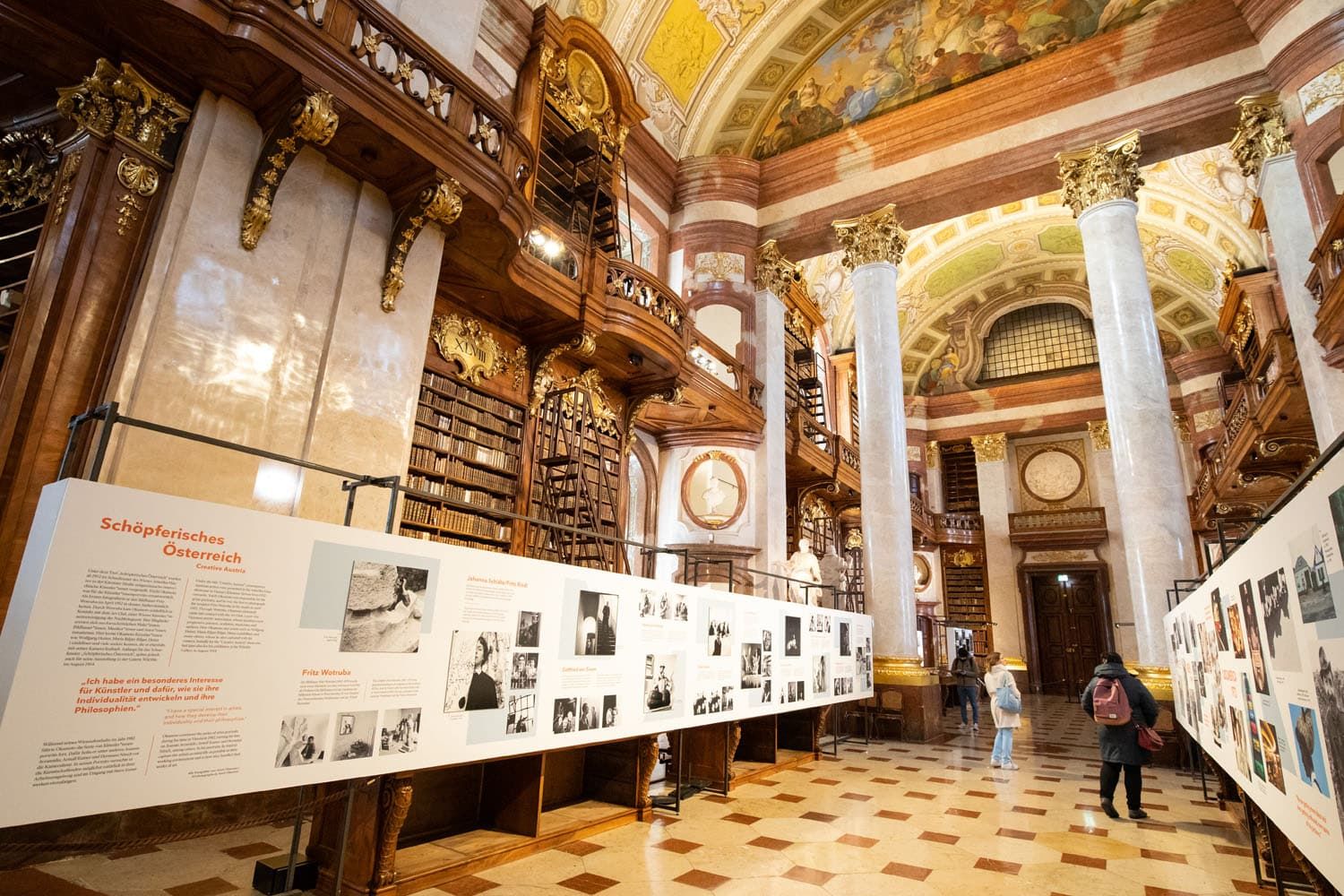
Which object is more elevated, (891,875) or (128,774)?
(128,774)

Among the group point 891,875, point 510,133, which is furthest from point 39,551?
point 510,133

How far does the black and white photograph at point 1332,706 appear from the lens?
154 cm

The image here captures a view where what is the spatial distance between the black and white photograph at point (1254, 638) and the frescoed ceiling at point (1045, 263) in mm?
13112

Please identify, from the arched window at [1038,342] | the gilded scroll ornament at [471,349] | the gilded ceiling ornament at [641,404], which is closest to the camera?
the gilded scroll ornament at [471,349]

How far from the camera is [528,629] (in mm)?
3678

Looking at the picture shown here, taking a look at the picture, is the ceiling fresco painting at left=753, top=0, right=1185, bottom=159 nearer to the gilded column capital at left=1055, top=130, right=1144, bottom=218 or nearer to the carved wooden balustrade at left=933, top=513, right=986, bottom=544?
the gilded column capital at left=1055, top=130, right=1144, bottom=218

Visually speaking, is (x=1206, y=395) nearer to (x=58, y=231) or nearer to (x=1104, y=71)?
(x=1104, y=71)

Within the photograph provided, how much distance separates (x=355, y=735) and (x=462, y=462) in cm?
438

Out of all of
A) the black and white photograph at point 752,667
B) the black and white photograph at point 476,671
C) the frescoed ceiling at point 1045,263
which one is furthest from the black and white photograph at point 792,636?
the frescoed ceiling at point 1045,263

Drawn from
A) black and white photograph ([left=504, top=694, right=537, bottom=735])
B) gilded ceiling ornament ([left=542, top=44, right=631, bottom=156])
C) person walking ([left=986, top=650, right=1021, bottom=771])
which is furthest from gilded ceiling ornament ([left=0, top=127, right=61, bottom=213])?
person walking ([left=986, top=650, right=1021, bottom=771])

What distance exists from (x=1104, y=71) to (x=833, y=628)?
8776 millimetres

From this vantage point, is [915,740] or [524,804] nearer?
[524,804]

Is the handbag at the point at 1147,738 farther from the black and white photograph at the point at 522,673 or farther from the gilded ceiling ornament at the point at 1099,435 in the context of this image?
the gilded ceiling ornament at the point at 1099,435

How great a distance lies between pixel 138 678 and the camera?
226cm
